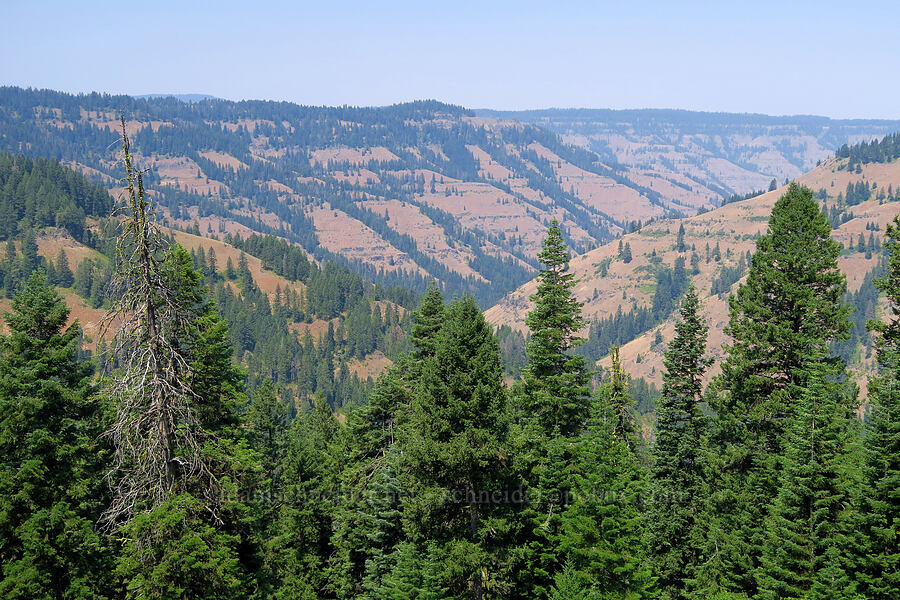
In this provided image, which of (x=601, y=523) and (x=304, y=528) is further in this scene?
(x=304, y=528)

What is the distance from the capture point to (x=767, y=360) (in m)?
33.2

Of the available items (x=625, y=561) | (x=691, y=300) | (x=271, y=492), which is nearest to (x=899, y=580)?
(x=625, y=561)

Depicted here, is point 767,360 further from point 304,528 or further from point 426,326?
point 304,528

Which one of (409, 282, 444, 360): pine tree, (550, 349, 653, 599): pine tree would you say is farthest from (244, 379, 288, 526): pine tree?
(550, 349, 653, 599): pine tree

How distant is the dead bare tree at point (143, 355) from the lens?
17.3 m

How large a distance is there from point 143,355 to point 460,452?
12234 millimetres

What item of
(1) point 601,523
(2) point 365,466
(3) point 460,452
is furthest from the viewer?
(2) point 365,466

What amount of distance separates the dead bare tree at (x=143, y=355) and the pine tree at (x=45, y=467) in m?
8.60

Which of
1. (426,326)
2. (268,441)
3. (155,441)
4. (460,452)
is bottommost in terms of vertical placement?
(268,441)

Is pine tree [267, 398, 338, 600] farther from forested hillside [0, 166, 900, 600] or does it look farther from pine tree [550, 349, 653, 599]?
pine tree [550, 349, 653, 599]

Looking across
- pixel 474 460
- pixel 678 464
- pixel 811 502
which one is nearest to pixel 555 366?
pixel 474 460

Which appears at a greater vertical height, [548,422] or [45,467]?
[548,422]

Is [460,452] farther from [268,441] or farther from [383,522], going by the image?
[268,441]

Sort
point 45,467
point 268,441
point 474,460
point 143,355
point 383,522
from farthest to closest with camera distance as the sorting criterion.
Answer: point 268,441 < point 383,522 < point 45,467 < point 474,460 < point 143,355
